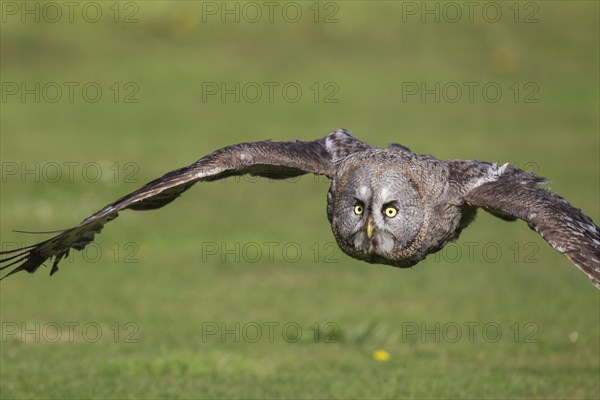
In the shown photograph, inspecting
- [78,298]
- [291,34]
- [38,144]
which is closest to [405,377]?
[78,298]

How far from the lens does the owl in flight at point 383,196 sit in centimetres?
1020

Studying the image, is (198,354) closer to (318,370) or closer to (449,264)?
(318,370)

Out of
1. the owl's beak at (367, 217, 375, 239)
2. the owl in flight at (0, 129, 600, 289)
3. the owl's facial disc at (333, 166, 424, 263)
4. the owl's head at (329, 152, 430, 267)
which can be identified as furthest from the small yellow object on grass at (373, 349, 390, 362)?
the owl's beak at (367, 217, 375, 239)

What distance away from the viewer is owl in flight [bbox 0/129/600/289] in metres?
10.2

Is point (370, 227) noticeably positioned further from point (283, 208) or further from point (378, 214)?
point (283, 208)

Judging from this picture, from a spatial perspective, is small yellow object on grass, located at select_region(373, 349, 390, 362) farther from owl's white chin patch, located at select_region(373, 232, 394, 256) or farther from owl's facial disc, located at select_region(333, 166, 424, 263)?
owl's white chin patch, located at select_region(373, 232, 394, 256)

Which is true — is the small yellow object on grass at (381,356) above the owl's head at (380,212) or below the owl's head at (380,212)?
below

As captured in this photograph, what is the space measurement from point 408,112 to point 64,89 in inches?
327

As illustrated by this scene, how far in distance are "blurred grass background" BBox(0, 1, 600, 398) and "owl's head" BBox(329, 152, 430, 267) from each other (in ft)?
7.16

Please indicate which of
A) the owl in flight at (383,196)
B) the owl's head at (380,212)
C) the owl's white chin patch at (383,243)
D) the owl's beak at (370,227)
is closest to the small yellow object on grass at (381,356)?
the owl in flight at (383,196)

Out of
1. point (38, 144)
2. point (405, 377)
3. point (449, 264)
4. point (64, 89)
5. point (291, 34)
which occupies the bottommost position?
point (405, 377)

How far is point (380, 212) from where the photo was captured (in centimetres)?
1042

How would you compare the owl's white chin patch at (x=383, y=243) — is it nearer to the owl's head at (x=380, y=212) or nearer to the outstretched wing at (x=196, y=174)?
the owl's head at (x=380, y=212)

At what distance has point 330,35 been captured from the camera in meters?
33.2
